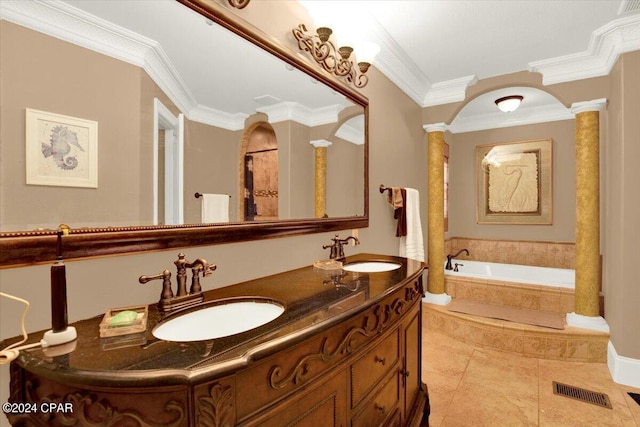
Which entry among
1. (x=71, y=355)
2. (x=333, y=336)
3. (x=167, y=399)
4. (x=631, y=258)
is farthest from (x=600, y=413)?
(x=71, y=355)

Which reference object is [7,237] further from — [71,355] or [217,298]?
[217,298]

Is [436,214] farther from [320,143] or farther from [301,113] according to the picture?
[301,113]

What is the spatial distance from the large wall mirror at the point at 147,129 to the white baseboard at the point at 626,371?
262cm

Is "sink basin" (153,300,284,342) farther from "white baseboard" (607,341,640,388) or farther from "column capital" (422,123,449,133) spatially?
"column capital" (422,123,449,133)

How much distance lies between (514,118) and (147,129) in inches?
199

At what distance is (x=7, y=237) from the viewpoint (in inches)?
31.5

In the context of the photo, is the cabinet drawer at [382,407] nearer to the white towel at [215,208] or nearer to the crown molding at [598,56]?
the white towel at [215,208]

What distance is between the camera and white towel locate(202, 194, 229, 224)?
132cm

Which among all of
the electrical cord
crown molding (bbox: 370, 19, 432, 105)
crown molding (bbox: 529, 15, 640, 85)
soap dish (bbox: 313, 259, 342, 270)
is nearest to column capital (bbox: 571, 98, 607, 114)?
crown molding (bbox: 529, 15, 640, 85)

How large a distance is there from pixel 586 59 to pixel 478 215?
253 centimetres

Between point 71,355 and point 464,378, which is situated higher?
point 71,355

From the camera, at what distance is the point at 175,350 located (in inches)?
29.6

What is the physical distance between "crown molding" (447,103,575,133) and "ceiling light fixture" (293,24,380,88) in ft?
11.2

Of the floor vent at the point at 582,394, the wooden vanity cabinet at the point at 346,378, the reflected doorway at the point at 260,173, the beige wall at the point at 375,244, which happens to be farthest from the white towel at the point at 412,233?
the reflected doorway at the point at 260,173
